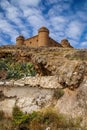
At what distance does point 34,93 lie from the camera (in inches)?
512

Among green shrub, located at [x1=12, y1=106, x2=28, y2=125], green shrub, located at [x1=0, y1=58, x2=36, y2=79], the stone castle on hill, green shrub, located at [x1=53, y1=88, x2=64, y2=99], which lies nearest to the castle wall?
the stone castle on hill

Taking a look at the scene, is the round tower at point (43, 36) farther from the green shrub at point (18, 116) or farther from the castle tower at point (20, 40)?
the green shrub at point (18, 116)

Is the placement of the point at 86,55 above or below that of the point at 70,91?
above

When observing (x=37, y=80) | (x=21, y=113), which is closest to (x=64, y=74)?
(x=37, y=80)

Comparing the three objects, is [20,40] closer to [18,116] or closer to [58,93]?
[58,93]

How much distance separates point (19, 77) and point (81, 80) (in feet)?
14.7

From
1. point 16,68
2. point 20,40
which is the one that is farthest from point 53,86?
point 20,40

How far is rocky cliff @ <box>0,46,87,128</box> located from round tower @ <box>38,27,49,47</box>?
2026 cm

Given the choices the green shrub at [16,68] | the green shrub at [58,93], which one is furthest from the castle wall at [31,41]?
the green shrub at [58,93]

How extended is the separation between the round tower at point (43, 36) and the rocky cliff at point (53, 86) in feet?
66.5

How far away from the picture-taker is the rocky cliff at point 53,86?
1159 centimetres

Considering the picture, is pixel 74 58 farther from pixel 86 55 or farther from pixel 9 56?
pixel 9 56

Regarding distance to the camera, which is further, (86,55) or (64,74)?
(86,55)

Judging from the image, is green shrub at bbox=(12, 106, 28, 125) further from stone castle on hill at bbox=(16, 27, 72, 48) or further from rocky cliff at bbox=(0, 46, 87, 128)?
stone castle on hill at bbox=(16, 27, 72, 48)
